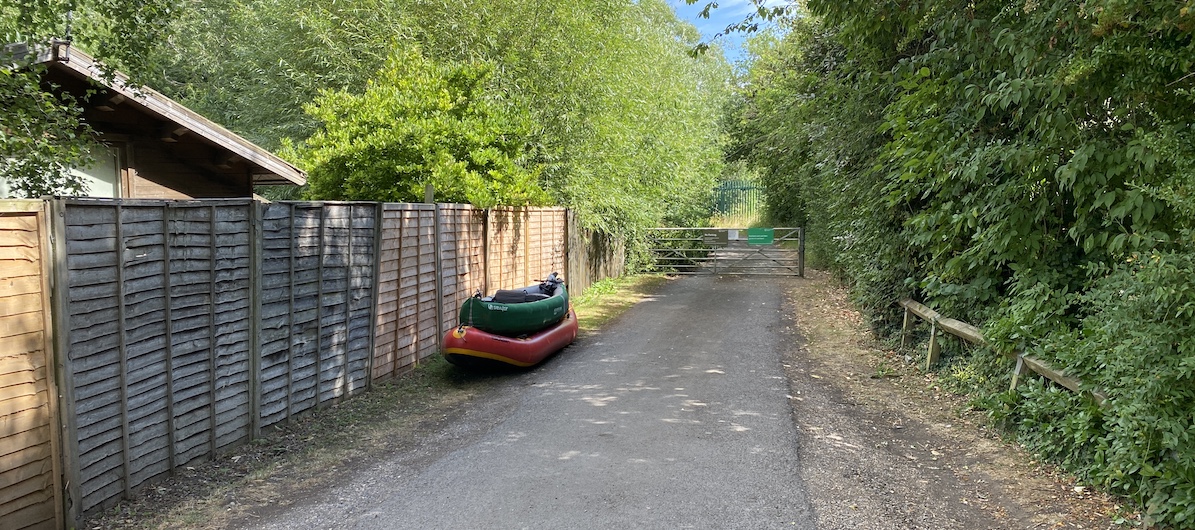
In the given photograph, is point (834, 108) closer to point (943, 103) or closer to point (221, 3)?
point (943, 103)

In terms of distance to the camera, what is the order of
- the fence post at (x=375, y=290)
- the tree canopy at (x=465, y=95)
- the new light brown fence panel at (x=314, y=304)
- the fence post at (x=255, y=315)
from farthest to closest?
the tree canopy at (x=465, y=95) < the fence post at (x=375, y=290) < the new light brown fence panel at (x=314, y=304) < the fence post at (x=255, y=315)

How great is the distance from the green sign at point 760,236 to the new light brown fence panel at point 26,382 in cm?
2076

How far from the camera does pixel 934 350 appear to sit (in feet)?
28.2

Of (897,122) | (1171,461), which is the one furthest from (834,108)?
(1171,461)

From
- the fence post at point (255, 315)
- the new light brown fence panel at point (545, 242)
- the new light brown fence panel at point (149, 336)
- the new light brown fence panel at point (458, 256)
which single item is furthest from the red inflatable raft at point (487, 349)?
the new light brown fence panel at point (545, 242)

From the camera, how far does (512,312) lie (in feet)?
29.0

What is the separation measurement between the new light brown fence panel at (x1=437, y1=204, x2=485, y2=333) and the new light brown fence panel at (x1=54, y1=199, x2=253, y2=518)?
3946 millimetres

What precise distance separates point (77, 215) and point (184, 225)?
90 centimetres

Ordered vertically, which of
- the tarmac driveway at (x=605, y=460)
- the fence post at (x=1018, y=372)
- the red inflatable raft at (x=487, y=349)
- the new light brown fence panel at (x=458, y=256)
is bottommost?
the tarmac driveway at (x=605, y=460)

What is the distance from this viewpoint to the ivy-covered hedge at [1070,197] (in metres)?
4.26

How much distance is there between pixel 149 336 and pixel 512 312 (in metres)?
4.36

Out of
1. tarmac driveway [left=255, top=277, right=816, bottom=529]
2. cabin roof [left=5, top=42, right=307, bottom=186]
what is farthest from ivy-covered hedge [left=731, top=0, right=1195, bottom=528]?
cabin roof [left=5, top=42, right=307, bottom=186]

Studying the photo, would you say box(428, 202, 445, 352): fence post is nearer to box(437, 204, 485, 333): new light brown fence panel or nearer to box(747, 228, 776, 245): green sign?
box(437, 204, 485, 333): new light brown fence panel

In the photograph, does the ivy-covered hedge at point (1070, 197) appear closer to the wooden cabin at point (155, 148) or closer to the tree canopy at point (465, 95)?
the tree canopy at point (465, 95)
